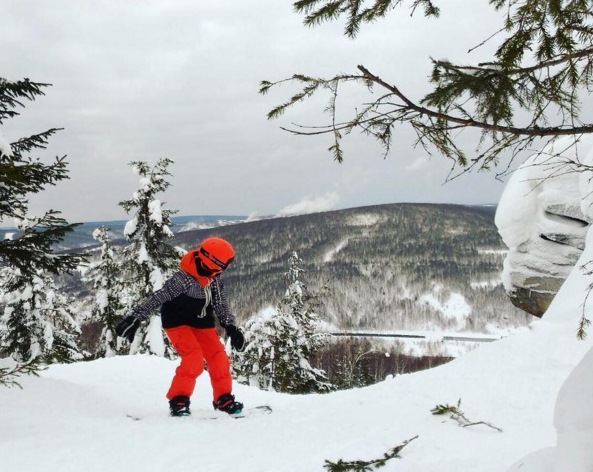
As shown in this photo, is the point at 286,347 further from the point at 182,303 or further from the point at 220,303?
the point at 182,303

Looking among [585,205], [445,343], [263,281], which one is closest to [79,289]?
[263,281]

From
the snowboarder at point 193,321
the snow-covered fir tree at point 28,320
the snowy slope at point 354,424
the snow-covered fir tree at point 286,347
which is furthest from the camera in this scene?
the snow-covered fir tree at point 286,347

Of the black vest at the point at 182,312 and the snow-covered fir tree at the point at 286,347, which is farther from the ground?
the black vest at the point at 182,312

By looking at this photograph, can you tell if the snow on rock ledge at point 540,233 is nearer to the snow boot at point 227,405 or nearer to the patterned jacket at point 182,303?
the patterned jacket at point 182,303

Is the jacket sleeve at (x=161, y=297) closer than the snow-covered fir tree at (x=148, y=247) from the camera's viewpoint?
Yes

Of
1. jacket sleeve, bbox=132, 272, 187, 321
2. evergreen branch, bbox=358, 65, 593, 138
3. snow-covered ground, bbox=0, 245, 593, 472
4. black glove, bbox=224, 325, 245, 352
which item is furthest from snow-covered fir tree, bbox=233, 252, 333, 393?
evergreen branch, bbox=358, 65, 593, 138

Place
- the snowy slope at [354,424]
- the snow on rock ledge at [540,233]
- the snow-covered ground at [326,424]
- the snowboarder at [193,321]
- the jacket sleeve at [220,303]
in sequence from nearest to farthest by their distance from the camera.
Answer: the snowy slope at [354,424] < the snow-covered ground at [326,424] < the snowboarder at [193,321] < the jacket sleeve at [220,303] < the snow on rock ledge at [540,233]

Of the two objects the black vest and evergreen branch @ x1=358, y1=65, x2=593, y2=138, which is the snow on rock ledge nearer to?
the black vest

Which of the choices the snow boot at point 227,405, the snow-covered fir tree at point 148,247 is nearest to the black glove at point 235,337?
the snow boot at point 227,405

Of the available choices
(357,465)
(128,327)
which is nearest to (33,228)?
(128,327)

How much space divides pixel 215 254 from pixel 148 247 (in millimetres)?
13103

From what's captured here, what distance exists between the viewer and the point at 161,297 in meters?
5.71

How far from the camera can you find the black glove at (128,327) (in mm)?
5461

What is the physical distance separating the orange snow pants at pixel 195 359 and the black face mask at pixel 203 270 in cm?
70
